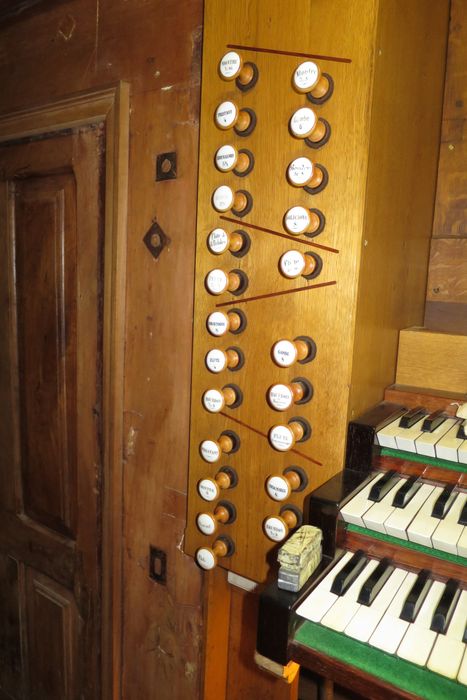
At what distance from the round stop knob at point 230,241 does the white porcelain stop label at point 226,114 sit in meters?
0.26

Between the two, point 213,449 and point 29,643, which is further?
point 29,643

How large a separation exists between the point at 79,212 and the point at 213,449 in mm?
959

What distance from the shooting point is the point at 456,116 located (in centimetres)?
Result: 152

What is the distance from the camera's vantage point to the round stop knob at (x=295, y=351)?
45.1 inches

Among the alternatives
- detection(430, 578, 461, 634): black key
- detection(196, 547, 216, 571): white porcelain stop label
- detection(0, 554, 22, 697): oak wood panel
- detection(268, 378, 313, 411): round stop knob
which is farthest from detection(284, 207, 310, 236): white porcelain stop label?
detection(0, 554, 22, 697): oak wood panel

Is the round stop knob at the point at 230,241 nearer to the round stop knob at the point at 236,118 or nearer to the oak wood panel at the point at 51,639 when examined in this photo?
the round stop knob at the point at 236,118

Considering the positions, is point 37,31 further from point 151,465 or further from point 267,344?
point 151,465

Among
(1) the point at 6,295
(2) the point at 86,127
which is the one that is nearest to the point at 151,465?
(1) the point at 6,295

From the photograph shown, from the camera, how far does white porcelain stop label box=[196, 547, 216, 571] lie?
135 centimetres

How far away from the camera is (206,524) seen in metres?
1.35

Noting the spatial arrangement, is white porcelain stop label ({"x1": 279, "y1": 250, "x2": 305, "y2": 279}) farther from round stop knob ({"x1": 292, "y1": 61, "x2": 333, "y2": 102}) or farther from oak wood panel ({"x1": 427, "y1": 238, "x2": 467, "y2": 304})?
→ oak wood panel ({"x1": 427, "y1": 238, "x2": 467, "y2": 304})

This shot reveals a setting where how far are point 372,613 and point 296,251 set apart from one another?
0.75 metres

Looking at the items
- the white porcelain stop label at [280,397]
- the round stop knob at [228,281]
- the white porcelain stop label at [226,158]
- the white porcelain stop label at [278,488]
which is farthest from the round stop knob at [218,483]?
the white porcelain stop label at [226,158]

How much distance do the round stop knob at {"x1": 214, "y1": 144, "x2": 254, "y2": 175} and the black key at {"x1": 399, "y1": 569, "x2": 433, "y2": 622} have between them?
0.99m
